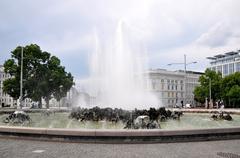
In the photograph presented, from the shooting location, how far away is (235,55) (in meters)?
119

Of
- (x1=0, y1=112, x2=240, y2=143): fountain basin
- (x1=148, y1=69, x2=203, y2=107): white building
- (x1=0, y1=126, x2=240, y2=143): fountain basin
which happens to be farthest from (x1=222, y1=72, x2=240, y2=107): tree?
(x1=0, y1=126, x2=240, y2=143): fountain basin

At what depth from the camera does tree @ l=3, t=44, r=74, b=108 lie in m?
53.0

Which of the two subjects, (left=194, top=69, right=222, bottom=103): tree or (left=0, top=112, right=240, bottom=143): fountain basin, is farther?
(left=194, top=69, right=222, bottom=103): tree

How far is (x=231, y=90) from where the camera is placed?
74562mm

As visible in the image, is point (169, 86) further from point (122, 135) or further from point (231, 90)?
point (122, 135)

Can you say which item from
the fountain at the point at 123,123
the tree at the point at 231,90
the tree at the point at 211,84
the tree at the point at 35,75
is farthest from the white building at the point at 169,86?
the fountain at the point at 123,123

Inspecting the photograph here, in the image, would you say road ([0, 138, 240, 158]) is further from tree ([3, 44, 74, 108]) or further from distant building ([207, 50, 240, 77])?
distant building ([207, 50, 240, 77])

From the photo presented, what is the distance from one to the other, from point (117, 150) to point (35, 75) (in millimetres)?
46875

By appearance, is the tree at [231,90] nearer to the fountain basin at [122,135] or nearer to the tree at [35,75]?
the tree at [35,75]

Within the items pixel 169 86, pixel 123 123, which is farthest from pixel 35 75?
pixel 169 86

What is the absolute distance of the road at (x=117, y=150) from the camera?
9.52 meters

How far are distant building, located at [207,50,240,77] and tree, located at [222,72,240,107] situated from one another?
38.5 meters

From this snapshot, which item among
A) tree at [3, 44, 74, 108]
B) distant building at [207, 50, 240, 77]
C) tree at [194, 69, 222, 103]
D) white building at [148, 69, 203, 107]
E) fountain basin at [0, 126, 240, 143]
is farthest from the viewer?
white building at [148, 69, 203, 107]

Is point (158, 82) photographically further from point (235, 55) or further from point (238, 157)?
point (238, 157)
